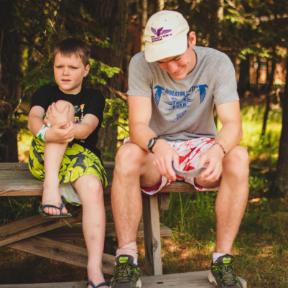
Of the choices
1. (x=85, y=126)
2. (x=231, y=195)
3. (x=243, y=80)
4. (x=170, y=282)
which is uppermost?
(x=243, y=80)

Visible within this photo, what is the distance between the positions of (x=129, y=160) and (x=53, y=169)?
1.35ft

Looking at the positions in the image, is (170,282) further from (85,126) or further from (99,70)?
(99,70)

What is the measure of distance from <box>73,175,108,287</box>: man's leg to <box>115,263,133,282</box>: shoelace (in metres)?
0.11

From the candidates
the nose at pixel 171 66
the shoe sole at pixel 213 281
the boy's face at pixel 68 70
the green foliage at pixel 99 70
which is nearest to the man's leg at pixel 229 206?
the shoe sole at pixel 213 281

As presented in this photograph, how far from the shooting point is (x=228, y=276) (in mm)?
3045

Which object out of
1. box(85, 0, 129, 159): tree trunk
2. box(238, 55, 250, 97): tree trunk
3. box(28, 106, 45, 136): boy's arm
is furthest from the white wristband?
box(238, 55, 250, 97): tree trunk

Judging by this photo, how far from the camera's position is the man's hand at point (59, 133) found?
10.4ft

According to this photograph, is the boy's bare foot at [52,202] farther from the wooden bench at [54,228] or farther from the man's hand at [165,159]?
the man's hand at [165,159]

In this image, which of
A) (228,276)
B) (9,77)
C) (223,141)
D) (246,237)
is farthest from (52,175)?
(9,77)

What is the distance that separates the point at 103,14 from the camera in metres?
5.32

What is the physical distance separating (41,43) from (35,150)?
6.30 feet

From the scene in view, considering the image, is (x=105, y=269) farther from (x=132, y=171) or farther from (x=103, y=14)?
(x=103, y=14)

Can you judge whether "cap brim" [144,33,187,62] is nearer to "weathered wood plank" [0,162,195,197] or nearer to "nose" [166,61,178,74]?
"nose" [166,61,178,74]

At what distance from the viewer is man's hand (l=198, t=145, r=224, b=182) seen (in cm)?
301
